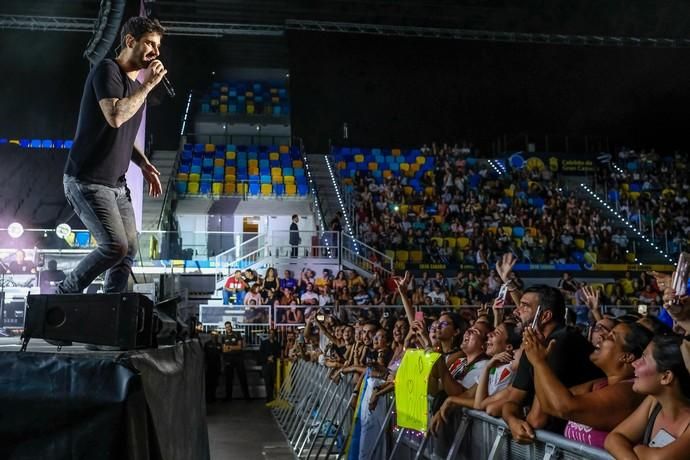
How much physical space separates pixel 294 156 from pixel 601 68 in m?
11.4

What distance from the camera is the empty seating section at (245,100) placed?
2788 centimetres

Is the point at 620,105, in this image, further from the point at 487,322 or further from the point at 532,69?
the point at 487,322

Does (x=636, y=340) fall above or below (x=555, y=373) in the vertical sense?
above

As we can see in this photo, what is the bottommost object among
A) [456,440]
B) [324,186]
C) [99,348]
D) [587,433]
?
[456,440]

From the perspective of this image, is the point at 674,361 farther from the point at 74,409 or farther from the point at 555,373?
the point at 74,409

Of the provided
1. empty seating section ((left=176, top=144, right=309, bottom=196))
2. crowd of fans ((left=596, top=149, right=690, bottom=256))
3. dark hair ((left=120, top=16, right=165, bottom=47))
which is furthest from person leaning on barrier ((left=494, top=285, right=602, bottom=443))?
empty seating section ((left=176, top=144, right=309, bottom=196))

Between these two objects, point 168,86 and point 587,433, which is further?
point 168,86

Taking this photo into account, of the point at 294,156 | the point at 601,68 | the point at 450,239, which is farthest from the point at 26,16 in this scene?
the point at 601,68

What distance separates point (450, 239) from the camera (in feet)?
61.9

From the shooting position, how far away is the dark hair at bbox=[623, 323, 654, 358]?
3160mm

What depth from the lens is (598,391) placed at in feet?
9.80

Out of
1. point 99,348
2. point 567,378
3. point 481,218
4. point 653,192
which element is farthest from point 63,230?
point 653,192

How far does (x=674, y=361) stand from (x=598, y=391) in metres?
0.59

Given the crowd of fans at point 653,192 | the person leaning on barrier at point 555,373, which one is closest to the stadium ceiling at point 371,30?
the crowd of fans at point 653,192
